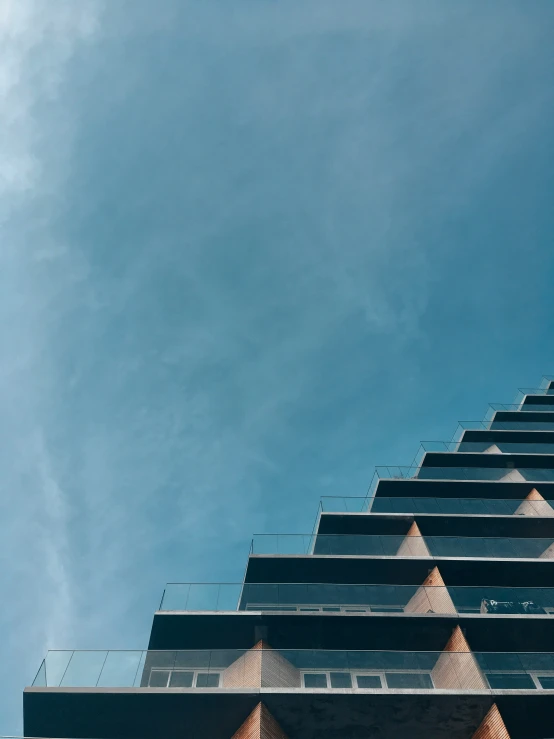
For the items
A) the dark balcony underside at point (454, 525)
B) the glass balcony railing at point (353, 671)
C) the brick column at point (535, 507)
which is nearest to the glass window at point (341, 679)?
the glass balcony railing at point (353, 671)

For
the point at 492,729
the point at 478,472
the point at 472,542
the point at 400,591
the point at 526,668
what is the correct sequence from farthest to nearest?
the point at 478,472
the point at 472,542
the point at 400,591
the point at 526,668
the point at 492,729

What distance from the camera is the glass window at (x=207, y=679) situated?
14.1 m

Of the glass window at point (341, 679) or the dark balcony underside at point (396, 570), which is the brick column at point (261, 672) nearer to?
the glass window at point (341, 679)

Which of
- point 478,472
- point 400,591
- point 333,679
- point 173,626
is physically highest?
point 478,472

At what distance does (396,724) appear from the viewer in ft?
44.8

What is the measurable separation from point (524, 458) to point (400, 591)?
13453 mm

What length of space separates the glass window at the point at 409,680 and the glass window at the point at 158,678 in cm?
573

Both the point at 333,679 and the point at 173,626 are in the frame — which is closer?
the point at 333,679

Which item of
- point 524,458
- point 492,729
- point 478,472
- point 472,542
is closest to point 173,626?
point 492,729

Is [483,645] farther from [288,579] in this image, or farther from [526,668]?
[288,579]

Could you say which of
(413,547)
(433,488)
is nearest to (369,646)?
(413,547)

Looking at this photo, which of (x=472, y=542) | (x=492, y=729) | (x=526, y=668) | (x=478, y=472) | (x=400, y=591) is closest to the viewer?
(x=492, y=729)

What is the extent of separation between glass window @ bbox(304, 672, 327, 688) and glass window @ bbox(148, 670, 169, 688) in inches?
143

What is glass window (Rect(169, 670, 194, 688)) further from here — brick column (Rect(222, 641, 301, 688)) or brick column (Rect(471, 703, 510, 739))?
brick column (Rect(471, 703, 510, 739))
